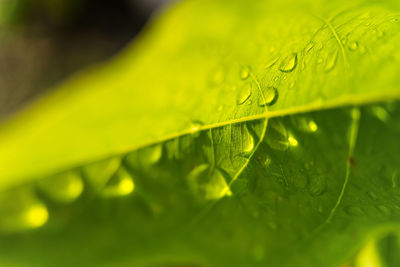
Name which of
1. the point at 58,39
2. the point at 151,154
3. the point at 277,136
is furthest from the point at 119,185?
the point at 58,39

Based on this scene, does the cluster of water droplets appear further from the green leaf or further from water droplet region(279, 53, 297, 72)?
water droplet region(279, 53, 297, 72)

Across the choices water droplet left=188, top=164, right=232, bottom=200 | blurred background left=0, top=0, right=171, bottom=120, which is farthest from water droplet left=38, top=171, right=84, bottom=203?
blurred background left=0, top=0, right=171, bottom=120

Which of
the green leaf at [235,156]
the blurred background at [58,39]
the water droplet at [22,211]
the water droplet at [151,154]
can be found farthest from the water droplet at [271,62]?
the blurred background at [58,39]

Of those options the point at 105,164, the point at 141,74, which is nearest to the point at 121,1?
the point at 141,74

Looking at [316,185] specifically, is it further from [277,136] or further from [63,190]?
[63,190]

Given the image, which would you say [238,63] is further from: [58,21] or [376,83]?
[58,21]

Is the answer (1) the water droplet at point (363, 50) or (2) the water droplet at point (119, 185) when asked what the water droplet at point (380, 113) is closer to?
(1) the water droplet at point (363, 50)
